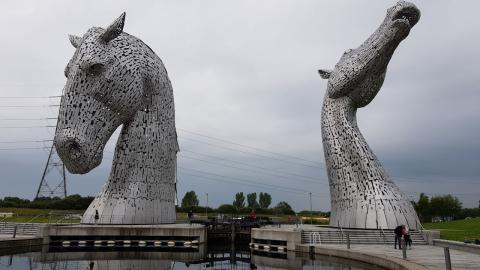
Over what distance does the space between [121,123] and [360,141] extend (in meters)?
10.8

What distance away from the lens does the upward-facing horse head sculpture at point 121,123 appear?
18.0 m

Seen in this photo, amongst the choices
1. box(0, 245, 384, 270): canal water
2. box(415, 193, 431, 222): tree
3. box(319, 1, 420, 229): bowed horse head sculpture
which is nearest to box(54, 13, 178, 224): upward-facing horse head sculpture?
box(0, 245, 384, 270): canal water

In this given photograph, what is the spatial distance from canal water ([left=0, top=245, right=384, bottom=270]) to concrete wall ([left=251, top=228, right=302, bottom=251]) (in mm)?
518

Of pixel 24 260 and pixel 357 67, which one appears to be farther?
pixel 357 67

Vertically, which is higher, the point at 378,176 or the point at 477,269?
the point at 378,176

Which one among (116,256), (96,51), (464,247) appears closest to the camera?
(464,247)

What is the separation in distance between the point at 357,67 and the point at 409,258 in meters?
9.81

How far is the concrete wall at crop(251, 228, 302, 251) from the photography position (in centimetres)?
1641

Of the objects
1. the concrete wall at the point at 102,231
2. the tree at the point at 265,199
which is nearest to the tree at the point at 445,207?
the tree at the point at 265,199

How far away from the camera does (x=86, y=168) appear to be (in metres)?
18.4

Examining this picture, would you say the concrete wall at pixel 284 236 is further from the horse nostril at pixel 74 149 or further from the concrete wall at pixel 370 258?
the horse nostril at pixel 74 149

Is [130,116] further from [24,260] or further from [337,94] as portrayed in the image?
[337,94]

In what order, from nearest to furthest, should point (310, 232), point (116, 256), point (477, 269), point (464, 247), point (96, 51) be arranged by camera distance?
point (477, 269), point (464, 247), point (116, 256), point (310, 232), point (96, 51)

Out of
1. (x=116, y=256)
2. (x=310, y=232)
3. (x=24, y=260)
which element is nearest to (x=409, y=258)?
(x=310, y=232)
